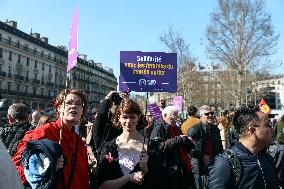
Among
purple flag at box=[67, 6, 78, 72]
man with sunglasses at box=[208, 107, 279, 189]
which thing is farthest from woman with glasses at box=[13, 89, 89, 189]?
man with sunglasses at box=[208, 107, 279, 189]

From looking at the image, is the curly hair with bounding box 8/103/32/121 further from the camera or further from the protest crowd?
the camera

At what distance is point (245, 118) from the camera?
3023mm

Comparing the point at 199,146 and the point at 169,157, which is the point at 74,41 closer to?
the point at 169,157

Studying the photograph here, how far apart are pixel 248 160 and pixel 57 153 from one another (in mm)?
1340

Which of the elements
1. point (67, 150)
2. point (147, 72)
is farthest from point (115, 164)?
point (147, 72)

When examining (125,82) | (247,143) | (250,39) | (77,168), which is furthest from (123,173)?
(250,39)

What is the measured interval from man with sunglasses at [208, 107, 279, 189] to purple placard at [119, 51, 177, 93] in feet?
6.79

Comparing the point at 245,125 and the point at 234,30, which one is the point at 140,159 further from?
the point at 234,30

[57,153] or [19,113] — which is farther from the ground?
[19,113]

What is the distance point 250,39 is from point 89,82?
79.3 m

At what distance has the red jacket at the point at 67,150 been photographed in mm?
2854

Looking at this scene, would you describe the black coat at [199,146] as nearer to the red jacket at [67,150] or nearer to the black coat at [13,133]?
the black coat at [13,133]

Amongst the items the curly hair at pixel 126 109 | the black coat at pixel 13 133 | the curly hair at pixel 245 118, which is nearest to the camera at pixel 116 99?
the curly hair at pixel 126 109

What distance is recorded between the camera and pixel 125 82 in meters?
5.25
